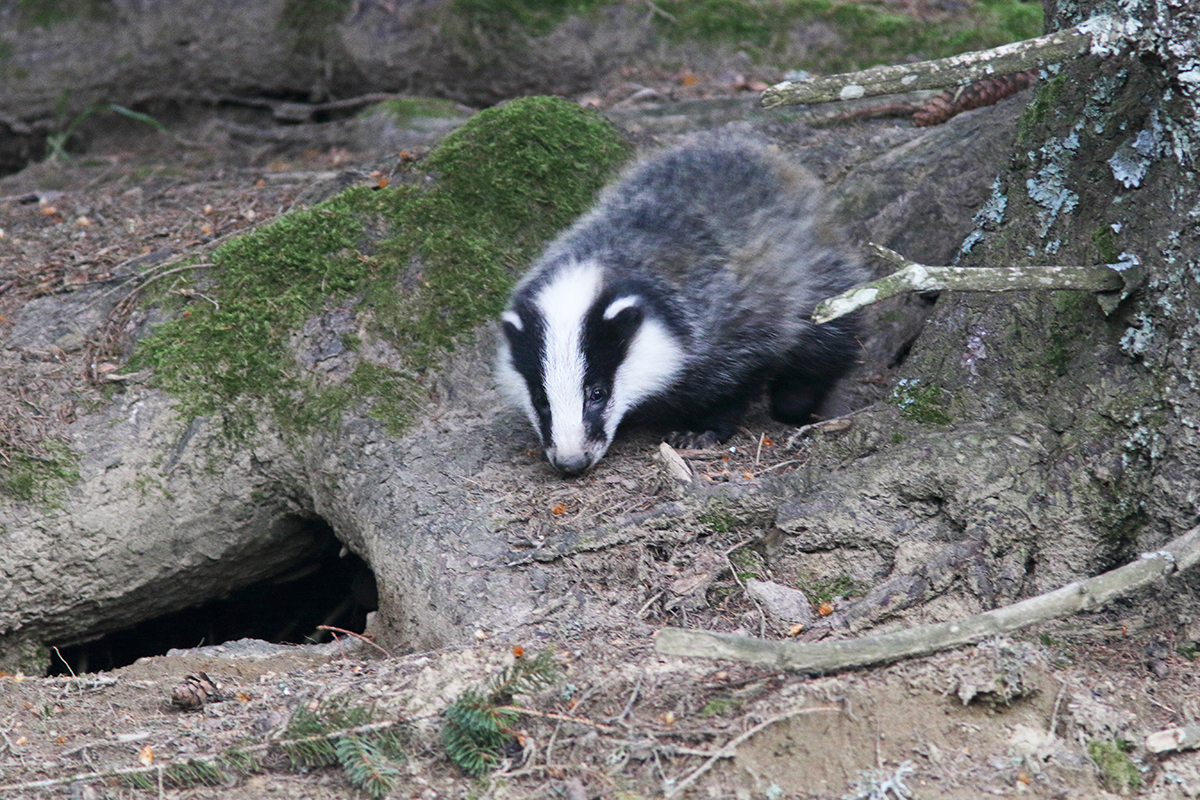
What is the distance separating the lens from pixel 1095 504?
3486mm

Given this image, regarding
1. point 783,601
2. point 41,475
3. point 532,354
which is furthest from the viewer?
point 41,475

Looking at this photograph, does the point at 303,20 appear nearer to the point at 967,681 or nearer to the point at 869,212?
the point at 869,212

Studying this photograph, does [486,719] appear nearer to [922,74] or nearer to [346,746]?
[346,746]

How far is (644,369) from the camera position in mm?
4582

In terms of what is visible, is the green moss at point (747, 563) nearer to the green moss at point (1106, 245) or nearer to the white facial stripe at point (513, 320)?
the white facial stripe at point (513, 320)

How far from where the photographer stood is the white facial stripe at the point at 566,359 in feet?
14.1

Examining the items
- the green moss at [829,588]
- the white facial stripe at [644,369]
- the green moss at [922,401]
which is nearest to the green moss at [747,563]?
the green moss at [829,588]

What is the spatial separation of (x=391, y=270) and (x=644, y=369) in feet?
4.30

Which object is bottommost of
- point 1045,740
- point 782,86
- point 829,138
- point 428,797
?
point 428,797

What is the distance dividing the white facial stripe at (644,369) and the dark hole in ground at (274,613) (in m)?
1.65

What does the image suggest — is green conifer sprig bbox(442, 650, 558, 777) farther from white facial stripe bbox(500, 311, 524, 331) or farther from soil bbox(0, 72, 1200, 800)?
white facial stripe bbox(500, 311, 524, 331)

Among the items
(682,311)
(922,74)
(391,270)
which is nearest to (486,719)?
(922,74)

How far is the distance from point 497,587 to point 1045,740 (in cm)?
185

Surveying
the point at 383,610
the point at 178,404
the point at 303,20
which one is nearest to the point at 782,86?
the point at 383,610
